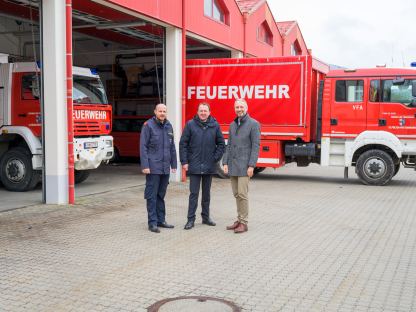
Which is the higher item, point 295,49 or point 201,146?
point 295,49

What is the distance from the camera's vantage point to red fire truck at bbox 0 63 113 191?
11555 millimetres

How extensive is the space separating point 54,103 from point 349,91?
7317 mm

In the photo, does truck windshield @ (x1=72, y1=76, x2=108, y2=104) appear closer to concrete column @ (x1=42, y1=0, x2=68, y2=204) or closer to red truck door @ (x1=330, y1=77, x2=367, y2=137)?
concrete column @ (x1=42, y1=0, x2=68, y2=204)

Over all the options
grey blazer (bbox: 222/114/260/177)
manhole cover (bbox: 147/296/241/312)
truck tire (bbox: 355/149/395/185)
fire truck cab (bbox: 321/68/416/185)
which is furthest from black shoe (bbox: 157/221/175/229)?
truck tire (bbox: 355/149/395/185)

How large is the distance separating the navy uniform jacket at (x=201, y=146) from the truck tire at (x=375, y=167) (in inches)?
251

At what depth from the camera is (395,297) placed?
488 centimetres

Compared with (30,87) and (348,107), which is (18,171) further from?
(348,107)

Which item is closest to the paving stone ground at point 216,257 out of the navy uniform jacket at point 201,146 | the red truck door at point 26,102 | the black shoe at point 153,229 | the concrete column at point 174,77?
the black shoe at point 153,229

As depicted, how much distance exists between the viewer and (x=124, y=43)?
59.8 feet

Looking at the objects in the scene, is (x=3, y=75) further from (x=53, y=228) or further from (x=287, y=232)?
(x=287, y=232)

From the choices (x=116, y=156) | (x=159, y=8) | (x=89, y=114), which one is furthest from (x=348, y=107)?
(x=116, y=156)

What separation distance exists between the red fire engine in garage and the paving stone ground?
2755 millimetres

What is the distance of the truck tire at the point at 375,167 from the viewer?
12.9 metres

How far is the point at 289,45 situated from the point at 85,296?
21.4 metres
